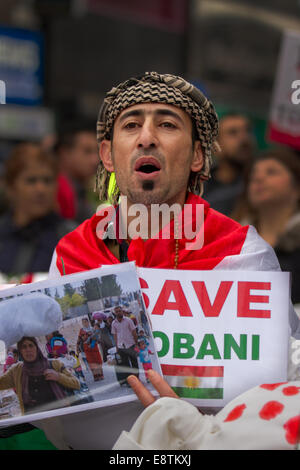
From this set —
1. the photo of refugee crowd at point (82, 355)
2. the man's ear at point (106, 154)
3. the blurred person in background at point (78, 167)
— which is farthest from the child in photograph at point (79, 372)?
the blurred person in background at point (78, 167)

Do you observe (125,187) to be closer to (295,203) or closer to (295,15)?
(295,203)

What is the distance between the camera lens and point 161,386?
8.56 ft

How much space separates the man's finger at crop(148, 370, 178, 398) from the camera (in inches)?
103

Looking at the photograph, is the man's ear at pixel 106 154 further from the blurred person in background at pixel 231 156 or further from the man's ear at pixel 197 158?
the blurred person in background at pixel 231 156

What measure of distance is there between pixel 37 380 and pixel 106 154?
903mm

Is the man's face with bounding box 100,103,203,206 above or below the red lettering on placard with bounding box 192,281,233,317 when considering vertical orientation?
above

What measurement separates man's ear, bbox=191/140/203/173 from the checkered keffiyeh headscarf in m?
0.01

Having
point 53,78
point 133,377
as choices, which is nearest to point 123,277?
point 133,377

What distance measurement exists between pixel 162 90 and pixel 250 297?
771 mm

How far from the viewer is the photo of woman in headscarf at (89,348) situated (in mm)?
2648

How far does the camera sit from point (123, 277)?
8.79 ft

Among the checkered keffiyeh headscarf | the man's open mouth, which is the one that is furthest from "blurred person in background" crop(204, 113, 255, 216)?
the man's open mouth

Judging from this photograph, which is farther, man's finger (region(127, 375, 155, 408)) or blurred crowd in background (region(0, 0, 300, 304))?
blurred crowd in background (region(0, 0, 300, 304))

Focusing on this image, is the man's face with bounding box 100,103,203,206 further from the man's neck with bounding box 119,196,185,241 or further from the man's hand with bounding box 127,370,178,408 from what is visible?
the man's hand with bounding box 127,370,178,408
